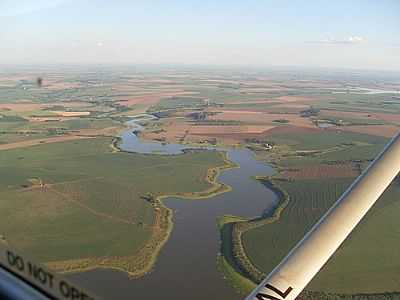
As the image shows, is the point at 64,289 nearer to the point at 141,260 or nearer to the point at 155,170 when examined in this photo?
the point at 141,260

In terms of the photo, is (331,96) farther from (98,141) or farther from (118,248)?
(118,248)

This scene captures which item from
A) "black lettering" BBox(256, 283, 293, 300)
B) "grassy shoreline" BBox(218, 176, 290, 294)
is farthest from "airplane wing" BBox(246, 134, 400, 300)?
"grassy shoreline" BBox(218, 176, 290, 294)

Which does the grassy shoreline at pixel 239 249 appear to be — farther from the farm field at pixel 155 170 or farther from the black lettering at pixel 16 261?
the black lettering at pixel 16 261

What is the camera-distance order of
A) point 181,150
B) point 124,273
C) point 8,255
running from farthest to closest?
point 181,150, point 124,273, point 8,255

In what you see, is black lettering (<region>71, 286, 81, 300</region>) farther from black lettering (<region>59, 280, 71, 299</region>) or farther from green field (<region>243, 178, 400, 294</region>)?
green field (<region>243, 178, 400, 294</region>)

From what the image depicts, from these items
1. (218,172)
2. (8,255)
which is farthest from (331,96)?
(8,255)

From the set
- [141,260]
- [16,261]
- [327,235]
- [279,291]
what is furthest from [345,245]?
[16,261]

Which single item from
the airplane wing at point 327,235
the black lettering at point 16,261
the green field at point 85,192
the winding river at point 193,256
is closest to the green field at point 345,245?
the winding river at point 193,256
